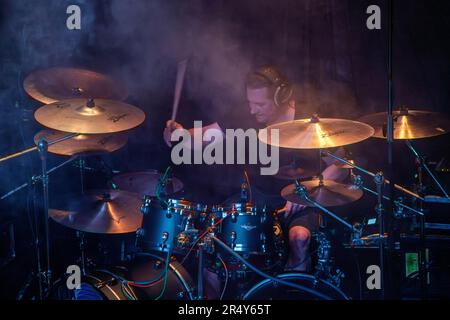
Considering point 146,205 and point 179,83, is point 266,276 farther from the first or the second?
point 179,83

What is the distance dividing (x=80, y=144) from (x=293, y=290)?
1.69 metres

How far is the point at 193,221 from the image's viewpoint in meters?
3.34

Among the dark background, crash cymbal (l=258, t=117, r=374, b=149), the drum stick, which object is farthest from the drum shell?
the dark background

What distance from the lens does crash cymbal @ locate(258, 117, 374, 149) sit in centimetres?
316

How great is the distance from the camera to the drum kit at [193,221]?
320cm

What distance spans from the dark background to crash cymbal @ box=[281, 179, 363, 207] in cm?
109

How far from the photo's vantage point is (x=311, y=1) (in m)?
4.18

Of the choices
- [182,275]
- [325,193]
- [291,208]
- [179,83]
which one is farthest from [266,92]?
[182,275]

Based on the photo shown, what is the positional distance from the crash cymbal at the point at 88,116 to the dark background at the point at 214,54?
86 cm

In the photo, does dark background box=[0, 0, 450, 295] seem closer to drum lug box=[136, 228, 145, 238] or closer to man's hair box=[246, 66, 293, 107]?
man's hair box=[246, 66, 293, 107]

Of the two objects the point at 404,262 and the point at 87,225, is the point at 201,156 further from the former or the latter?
the point at 404,262

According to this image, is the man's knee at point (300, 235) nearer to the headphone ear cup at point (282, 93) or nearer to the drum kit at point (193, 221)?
the drum kit at point (193, 221)

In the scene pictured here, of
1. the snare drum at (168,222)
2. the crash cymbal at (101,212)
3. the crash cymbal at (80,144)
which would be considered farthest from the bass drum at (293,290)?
the crash cymbal at (80,144)
